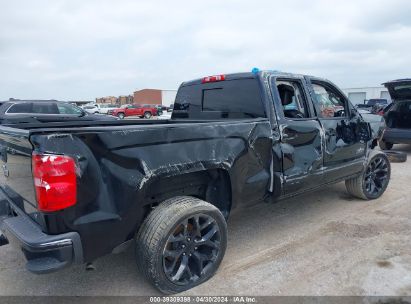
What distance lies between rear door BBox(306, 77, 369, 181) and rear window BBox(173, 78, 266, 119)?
909 mm

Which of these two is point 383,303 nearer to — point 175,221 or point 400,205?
point 175,221

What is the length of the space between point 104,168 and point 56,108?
10358 mm

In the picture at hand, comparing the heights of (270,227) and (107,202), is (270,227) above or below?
below

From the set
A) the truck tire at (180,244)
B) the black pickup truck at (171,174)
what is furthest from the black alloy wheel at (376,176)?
the truck tire at (180,244)

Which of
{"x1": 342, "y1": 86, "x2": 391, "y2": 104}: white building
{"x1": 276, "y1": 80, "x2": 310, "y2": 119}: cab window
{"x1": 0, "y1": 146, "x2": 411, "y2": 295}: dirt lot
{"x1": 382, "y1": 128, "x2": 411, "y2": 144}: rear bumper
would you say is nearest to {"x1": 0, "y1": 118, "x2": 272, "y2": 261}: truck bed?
{"x1": 0, "y1": 146, "x2": 411, "y2": 295}: dirt lot

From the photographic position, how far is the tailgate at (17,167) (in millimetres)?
2266

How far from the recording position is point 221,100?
13.1 feet

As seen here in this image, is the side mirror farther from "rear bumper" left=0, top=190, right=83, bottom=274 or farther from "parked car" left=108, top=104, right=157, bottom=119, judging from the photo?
"parked car" left=108, top=104, right=157, bottom=119

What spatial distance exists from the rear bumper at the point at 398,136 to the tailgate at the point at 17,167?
892 cm

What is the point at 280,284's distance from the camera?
9.40 feet

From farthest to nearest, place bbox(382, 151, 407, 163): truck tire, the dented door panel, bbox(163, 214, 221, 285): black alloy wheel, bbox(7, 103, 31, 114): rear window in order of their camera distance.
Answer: bbox(7, 103, 31, 114): rear window
bbox(382, 151, 407, 163): truck tire
the dented door panel
bbox(163, 214, 221, 285): black alloy wheel

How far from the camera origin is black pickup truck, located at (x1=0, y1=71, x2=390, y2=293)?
2162 mm

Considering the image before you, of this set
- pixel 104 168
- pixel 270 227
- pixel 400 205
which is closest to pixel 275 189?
pixel 270 227

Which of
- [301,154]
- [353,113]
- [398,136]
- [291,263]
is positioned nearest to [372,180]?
[353,113]
